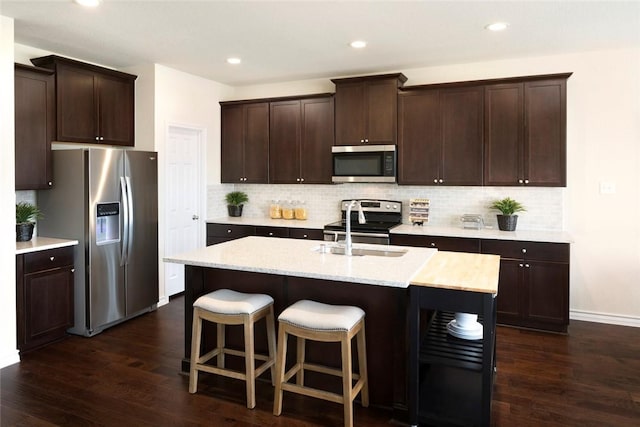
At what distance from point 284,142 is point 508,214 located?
270 centimetres

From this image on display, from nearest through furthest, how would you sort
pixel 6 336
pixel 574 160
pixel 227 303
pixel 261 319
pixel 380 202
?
1. pixel 227 303
2. pixel 261 319
3. pixel 6 336
4. pixel 574 160
5. pixel 380 202

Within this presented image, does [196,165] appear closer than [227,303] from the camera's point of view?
No

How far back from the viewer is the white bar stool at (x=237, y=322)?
279cm

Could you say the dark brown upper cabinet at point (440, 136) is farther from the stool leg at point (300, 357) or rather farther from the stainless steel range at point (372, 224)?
the stool leg at point (300, 357)

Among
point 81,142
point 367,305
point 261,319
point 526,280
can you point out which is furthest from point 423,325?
point 81,142

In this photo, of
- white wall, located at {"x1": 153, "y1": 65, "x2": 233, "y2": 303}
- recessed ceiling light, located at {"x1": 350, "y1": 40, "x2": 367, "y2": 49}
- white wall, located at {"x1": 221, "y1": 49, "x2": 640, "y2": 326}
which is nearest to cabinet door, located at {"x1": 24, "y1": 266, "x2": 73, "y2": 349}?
white wall, located at {"x1": 153, "y1": 65, "x2": 233, "y2": 303}

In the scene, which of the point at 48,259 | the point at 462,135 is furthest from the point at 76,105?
the point at 462,135

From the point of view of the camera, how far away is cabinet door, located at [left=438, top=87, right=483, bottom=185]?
Answer: 15.3ft

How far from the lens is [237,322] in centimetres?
280

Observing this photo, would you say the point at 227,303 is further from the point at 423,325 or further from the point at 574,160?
the point at 574,160

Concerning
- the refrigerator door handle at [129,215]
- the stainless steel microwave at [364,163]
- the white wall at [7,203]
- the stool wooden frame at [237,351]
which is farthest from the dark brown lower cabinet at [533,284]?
the white wall at [7,203]

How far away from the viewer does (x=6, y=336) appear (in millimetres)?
3436

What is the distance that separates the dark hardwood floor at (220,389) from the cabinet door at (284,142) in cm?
238

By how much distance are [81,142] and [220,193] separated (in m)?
1.94
